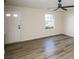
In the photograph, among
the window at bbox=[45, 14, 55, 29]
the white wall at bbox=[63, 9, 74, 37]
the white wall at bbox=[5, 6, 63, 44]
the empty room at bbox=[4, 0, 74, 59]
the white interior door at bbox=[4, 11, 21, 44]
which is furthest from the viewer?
the white wall at bbox=[63, 9, 74, 37]

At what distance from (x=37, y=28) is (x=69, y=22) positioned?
10.1 ft

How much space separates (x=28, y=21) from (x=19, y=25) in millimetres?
729

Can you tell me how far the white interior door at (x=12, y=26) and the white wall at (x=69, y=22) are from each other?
4.49 metres

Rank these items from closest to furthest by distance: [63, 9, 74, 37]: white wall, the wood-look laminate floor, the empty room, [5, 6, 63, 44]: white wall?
the wood-look laminate floor → the empty room → [5, 6, 63, 44]: white wall → [63, 9, 74, 37]: white wall

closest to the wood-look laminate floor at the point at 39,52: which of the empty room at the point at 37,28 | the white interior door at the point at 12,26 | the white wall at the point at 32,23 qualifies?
the empty room at the point at 37,28

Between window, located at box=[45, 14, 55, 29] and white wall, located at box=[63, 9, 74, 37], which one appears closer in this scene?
window, located at box=[45, 14, 55, 29]

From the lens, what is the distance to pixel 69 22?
8234mm

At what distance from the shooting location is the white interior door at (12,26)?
17.2 ft

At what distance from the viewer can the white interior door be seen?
524 centimetres

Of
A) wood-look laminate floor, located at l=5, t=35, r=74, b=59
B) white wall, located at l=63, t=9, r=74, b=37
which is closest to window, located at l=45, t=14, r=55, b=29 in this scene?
white wall, located at l=63, t=9, r=74, b=37

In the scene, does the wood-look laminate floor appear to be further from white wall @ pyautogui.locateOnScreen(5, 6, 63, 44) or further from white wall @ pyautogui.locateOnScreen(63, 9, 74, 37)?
white wall @ pyautogui.locateOnScreen(63, 9, 74, 37)

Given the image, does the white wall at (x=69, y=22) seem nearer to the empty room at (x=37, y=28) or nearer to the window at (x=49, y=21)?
the empty room at (x=37, y=28)

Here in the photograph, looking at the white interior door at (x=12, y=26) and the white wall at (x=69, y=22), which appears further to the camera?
the white wall at (x=69, y=22)
